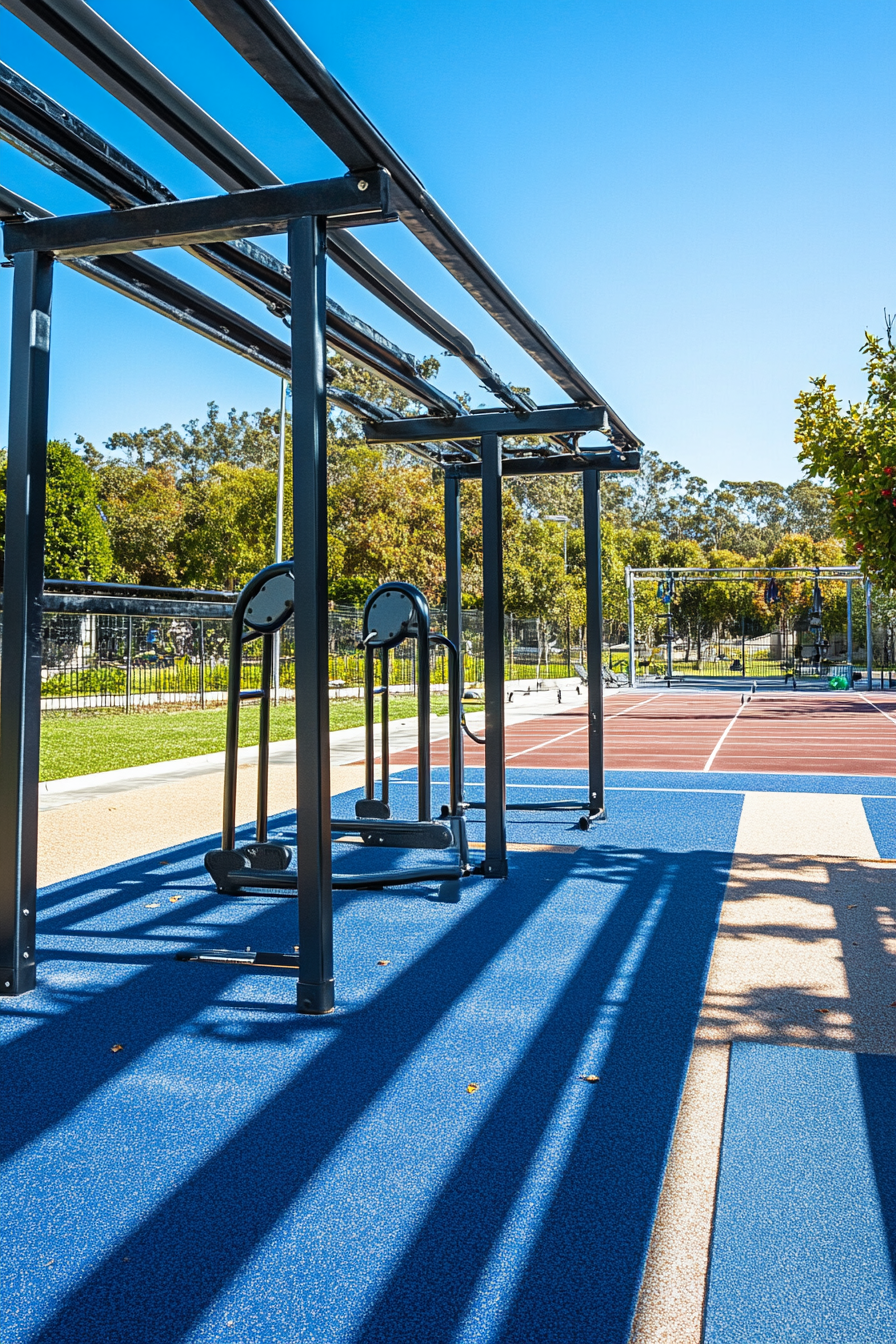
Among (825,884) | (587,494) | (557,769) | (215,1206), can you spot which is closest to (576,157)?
(587,494)

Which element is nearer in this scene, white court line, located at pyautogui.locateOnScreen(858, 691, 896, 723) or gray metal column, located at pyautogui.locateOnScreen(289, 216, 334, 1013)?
gray metal column, located at pyautogui.locateOnScreen(289, 216, 334, 1013)

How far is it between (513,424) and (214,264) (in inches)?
97.9

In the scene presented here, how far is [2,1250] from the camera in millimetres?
2533

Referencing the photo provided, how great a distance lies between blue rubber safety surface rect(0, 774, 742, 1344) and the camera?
233 cm

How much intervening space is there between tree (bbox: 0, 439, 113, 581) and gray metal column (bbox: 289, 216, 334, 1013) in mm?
23470

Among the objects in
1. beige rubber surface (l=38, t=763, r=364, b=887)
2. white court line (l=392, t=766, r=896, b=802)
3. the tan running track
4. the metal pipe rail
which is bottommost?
beige rubber surface (l=38, t=763, r=364, b=887)

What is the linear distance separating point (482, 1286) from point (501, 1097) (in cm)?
102

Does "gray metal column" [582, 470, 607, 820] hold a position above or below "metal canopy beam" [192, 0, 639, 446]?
below

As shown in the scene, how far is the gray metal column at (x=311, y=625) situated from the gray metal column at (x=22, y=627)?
3.70 feet

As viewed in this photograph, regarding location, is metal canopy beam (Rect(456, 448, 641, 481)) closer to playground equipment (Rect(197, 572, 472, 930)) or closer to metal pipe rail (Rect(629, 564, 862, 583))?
playground equipment (Rect(197, 572, 472, 930))

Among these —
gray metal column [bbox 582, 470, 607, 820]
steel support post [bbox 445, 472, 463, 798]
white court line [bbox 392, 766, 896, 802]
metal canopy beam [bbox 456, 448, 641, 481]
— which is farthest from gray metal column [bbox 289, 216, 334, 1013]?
white court line [bbox 392, 766, 896, 802]

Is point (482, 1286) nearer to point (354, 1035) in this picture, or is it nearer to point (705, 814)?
point (354, 1035)

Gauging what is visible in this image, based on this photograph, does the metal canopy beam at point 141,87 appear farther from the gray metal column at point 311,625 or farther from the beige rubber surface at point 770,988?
the beige rubber surface at point 770,988

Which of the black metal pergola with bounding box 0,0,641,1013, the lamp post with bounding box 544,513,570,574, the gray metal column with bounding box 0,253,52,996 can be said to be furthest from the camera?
the lamp post with bounding box 544,513,570,574
